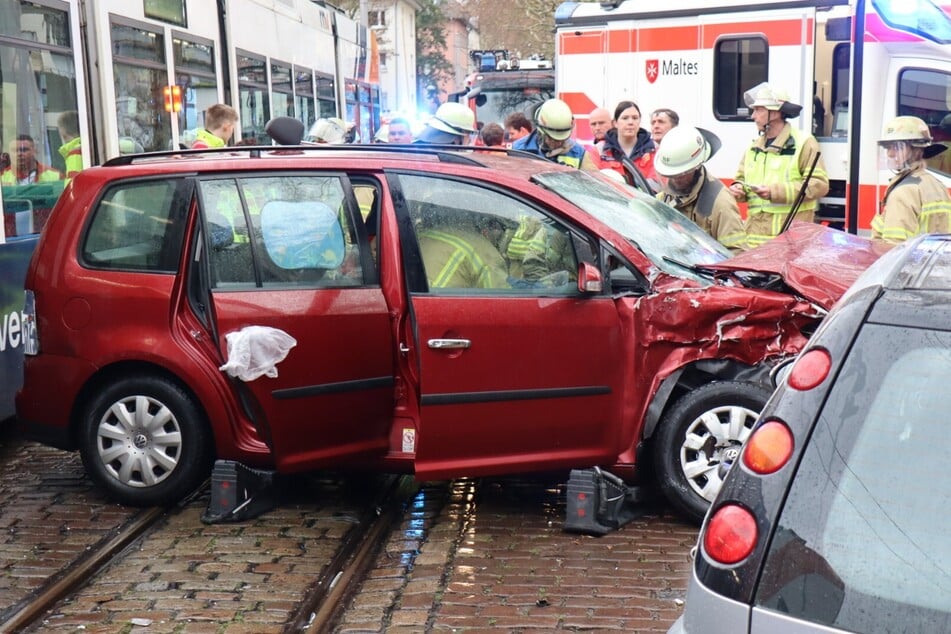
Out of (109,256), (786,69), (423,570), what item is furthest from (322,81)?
Result: (423,570)

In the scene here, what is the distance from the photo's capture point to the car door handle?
564 centimetres

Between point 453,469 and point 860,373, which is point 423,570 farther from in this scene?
point 860,373

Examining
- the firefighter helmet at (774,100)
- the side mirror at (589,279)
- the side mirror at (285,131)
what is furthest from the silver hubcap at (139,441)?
the firefighter helmet at (774,100)

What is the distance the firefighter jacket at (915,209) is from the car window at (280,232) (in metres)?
3.19

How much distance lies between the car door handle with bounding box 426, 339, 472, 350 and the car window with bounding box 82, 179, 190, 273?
137 centimetres

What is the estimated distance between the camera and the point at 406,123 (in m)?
12.2

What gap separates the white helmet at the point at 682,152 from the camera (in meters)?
7.48

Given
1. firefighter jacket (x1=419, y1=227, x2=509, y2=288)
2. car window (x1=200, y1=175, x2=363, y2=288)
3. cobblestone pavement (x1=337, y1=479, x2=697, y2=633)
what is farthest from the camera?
car window (x1=200, y1=175, x2=363, y2=288)

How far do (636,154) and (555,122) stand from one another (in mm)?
1725

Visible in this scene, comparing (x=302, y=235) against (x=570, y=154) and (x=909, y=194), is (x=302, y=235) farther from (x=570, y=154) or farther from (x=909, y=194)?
(x=570, y=154)

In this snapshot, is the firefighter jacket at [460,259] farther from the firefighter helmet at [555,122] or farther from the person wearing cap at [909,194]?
the firefighter helmet at [555,122]

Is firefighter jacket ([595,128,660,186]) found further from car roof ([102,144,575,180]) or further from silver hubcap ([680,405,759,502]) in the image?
silver hubcap ([680,405,759,502])

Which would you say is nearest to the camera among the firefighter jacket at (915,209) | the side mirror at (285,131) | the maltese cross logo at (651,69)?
the firefighter jacket at (915,209)

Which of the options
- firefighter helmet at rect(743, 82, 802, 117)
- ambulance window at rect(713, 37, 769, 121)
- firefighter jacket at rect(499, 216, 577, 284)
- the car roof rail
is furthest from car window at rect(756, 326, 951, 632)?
ambulance window at rect(713, 37, 769, 121)
